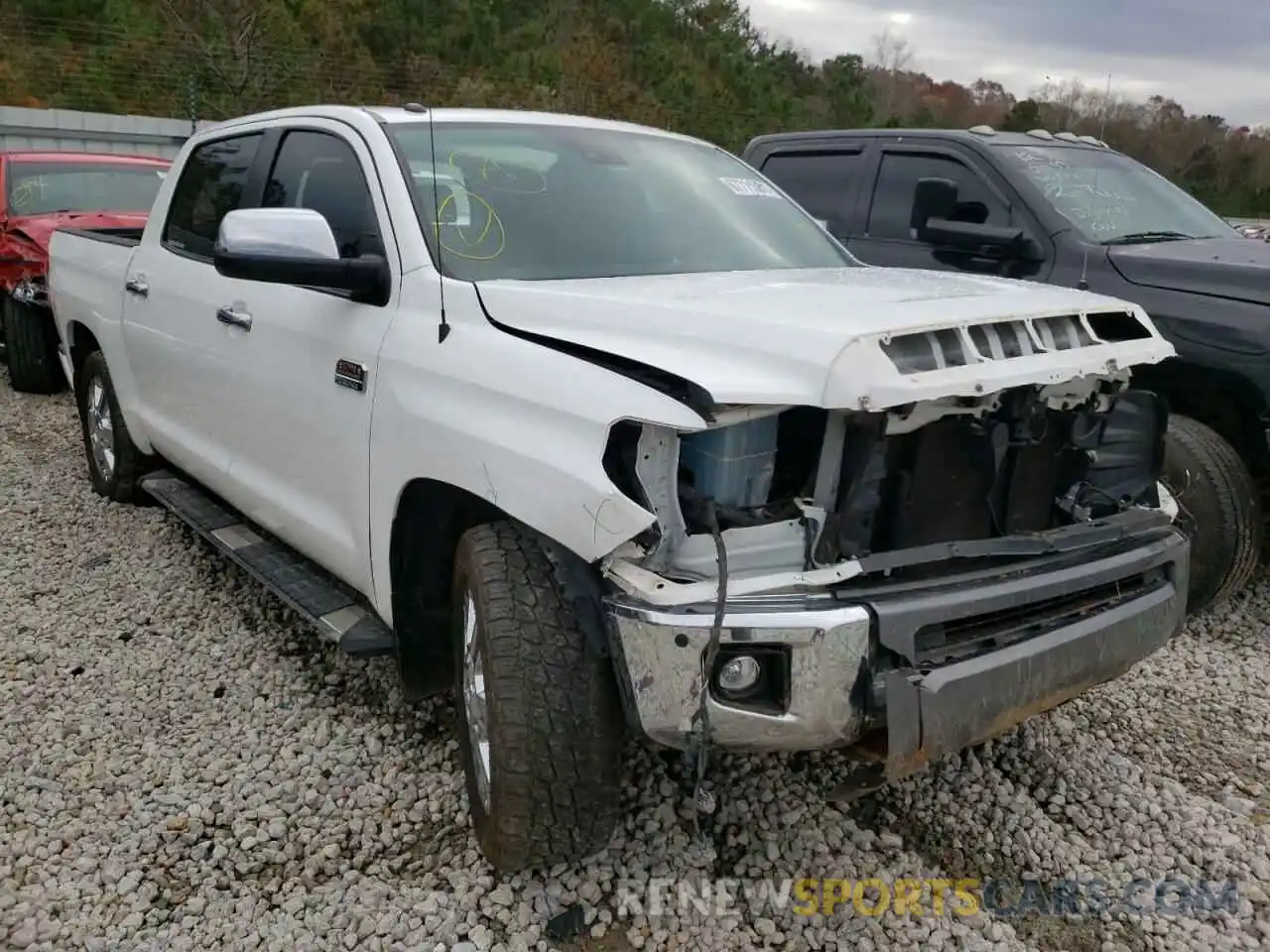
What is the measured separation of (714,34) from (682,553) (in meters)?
38.4

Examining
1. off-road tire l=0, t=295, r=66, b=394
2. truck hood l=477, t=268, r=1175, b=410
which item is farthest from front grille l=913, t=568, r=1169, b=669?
off-road tire l=0, t=295, r=66, b=394

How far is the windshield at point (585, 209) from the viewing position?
9.81 feet

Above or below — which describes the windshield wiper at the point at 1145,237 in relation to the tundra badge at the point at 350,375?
above

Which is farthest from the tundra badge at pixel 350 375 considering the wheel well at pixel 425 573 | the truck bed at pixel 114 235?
the truck bed at pixel 114 235

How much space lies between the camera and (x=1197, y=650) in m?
4.17

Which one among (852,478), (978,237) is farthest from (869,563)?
(978,237)

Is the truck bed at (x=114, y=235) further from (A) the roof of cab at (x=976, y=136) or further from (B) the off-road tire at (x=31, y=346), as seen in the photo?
(A) the roof of cab at (x=976, y=136)

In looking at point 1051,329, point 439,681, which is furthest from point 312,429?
point 1051,329

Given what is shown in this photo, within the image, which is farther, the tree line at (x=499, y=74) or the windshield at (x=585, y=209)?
the tree line at (x=499, y=74)

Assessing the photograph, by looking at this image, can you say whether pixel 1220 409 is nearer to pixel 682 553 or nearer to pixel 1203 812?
pixel 1203 812

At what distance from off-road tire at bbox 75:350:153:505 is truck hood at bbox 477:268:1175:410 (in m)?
3.04

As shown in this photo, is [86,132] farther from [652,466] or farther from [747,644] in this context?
[747,644]

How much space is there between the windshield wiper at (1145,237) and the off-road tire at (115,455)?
4.54 meters

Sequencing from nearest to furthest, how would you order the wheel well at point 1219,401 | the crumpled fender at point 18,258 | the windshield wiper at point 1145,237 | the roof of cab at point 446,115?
the roof of cab at point 446,115
the wheel well at point 1219,401
the windshield wiper at point 1145,237
the crumpled fender at point 18,258
